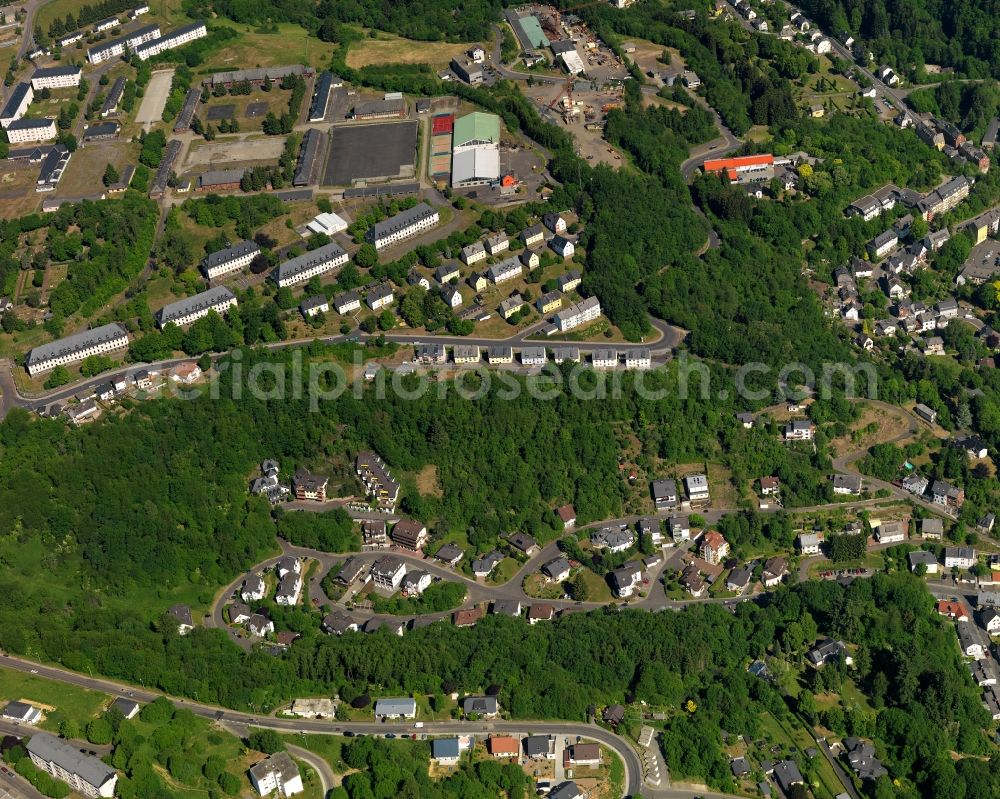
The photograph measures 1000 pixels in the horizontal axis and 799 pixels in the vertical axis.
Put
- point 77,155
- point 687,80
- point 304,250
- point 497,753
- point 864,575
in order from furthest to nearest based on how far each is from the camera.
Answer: point 687,80 < point 77,155 < point 304,250 < point 864,575 < point 497,753

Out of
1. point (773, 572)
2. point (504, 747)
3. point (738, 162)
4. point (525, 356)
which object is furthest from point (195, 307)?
point (738, 162)

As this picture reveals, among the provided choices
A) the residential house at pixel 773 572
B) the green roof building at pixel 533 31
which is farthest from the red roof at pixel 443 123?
the residential house at pixel 773 572

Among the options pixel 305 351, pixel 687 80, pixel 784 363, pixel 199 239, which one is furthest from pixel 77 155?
pixel 784 363

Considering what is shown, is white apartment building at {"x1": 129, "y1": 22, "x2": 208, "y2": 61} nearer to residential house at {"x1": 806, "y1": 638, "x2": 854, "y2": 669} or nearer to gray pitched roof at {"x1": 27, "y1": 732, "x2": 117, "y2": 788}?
gray pitched roof at {"x1": 27, "y1": 732, "x2": 117, "y2": 788}

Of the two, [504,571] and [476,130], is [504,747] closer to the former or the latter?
[504,571]

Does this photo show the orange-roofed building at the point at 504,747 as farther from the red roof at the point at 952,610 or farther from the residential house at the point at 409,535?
the red roof at the point at 952,610

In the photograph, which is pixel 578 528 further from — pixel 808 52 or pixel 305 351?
pixel 808 52

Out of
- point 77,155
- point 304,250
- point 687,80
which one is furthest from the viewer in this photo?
point 687,80

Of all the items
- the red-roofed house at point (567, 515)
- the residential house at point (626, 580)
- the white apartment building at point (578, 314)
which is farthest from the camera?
the white apartment building at point (578, 314)
